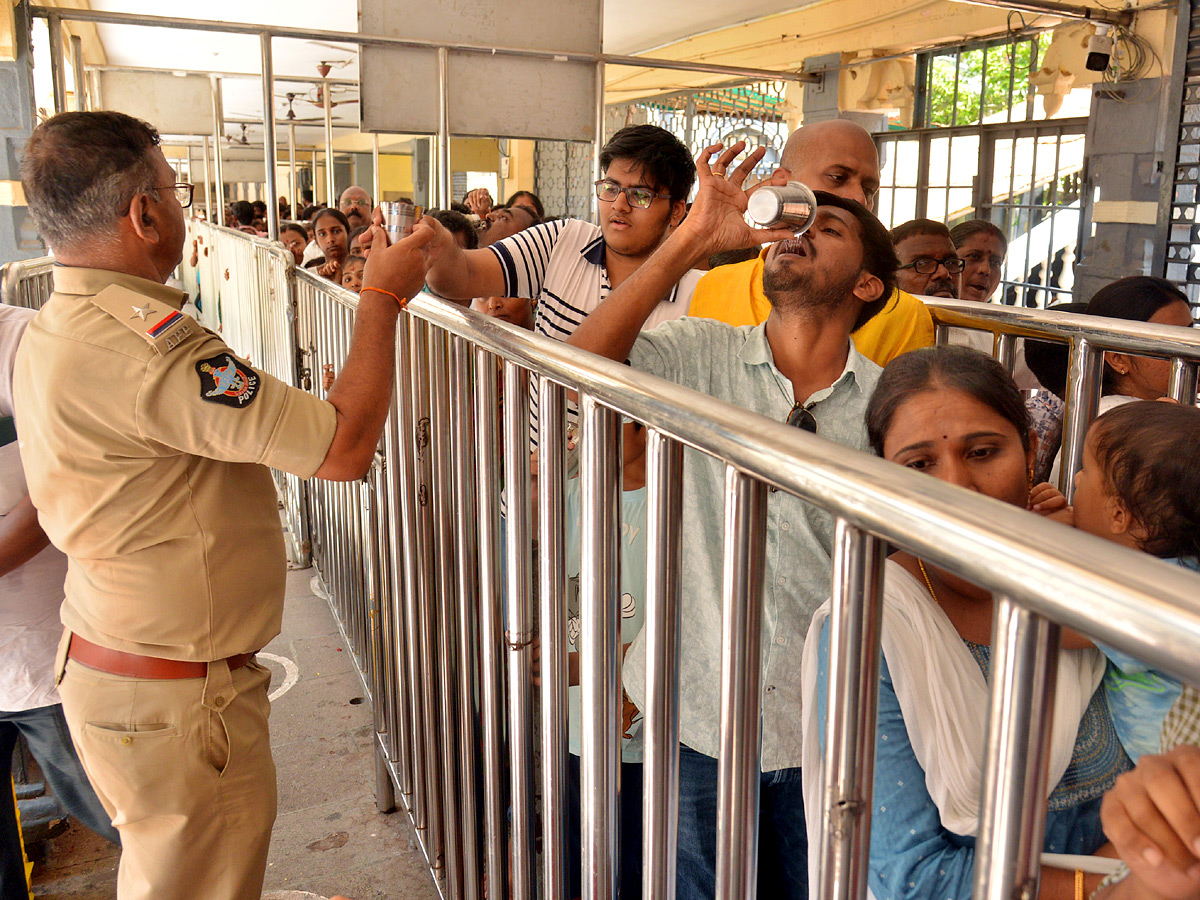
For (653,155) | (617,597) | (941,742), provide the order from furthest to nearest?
(653,155) → (617,597) → (941,742)

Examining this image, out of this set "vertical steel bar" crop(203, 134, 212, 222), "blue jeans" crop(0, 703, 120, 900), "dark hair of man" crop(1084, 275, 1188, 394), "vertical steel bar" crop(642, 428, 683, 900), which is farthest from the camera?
"vertical steel bar" crop(203, 134, 212, 222)

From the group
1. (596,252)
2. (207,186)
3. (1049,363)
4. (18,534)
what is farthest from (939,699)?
(207,186)

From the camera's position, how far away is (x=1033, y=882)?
22.0 inches

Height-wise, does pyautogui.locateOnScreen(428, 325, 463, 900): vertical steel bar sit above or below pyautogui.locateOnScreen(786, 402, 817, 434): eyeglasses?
below

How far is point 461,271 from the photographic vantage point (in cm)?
216

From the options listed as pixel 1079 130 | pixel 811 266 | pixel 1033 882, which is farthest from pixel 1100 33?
pixel 1033 882

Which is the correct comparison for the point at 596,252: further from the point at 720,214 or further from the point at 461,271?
the point at 720,214

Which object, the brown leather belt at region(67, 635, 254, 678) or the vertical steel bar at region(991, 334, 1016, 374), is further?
the vertical steel bar at region(991, 334, 1016, 374)

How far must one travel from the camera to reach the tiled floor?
7.75 feet

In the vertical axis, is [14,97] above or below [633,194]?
above

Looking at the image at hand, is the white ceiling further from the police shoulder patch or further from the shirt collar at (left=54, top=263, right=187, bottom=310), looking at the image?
the police shoulder patch

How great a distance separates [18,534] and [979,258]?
3.26m

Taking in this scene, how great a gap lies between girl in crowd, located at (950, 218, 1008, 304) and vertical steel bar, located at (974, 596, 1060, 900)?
11.1ft

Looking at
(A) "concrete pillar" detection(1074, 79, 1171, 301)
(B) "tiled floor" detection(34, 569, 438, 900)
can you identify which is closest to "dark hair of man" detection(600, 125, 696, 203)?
(B) "tiled floor" detection(34, 569, 438, 900)
